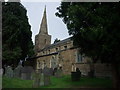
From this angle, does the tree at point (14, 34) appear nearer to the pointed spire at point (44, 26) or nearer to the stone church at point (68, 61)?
the stone church at point (68, 61)

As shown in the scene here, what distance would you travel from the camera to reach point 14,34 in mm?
32406

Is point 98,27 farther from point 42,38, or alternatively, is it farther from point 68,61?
point 42,38

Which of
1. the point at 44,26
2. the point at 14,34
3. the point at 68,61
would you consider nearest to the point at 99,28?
the point at 68,61

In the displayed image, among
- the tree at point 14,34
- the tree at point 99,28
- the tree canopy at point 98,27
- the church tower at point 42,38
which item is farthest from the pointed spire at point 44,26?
the tree canopy at point 98,27

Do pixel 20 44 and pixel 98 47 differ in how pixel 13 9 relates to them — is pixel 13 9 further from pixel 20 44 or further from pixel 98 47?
pixel 98 47

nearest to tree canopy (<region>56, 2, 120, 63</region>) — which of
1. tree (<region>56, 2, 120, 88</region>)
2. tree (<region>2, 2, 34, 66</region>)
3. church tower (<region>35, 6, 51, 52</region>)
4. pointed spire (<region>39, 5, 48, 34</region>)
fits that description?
tree (<region>56, 2, 120, 88</region>)

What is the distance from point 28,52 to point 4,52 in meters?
6.43

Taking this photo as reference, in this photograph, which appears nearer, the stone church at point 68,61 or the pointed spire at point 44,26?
the stone church at point 68,61

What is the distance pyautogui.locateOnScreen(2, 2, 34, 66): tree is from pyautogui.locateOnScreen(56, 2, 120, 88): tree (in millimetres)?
20352

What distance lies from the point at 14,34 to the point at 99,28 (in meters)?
23.6

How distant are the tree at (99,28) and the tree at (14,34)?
20.4 meters

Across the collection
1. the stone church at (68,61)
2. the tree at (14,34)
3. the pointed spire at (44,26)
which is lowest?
the stone church at (68,61)

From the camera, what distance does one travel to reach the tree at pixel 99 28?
11.1 m

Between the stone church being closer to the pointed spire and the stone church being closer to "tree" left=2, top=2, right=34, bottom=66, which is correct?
the pointed spire
